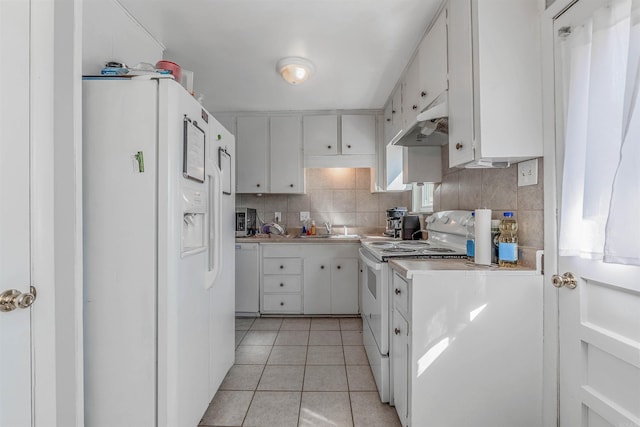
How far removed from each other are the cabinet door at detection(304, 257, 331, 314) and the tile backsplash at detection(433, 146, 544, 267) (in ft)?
4.66

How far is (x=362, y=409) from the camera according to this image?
168 centimetres

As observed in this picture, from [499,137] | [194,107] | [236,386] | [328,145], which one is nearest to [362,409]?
[236,386]

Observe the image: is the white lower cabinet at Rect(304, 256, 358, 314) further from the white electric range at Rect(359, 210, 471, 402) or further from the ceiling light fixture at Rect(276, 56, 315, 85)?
the ceiling light fixture at Rect(276, 56, 315, 85)

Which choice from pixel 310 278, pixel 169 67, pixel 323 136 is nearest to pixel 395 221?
pixel 310 278

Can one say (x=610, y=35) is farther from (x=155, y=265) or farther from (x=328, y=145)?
(x=328, y=145)

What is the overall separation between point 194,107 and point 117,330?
101 cm

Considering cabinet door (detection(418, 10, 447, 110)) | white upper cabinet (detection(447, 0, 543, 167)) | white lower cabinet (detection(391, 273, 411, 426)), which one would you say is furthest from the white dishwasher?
white upper cabinet (detection(447, 0, 543, 167))

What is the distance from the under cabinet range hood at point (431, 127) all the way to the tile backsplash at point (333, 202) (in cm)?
135

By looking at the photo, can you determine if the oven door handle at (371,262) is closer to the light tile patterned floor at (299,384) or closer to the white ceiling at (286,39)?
the light tile patterned floor at (299,384)

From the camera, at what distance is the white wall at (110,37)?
4.76 ft

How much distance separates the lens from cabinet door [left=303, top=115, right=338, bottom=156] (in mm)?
3365

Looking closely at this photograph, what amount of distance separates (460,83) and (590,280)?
988 millimetres

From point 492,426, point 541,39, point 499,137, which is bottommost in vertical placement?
point 492,426
